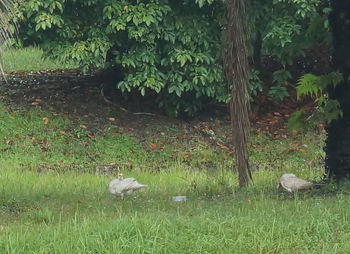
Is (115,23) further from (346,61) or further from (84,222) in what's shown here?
(84,222)

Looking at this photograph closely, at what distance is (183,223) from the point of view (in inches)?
227

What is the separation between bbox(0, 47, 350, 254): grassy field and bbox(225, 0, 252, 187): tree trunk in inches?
29.5

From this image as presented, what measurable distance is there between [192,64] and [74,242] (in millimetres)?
8036

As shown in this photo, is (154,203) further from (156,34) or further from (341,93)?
(156,34)

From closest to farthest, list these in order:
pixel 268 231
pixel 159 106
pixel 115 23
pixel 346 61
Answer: pixel 268 231 → pixel 346 61 → pixel 115 23 → pixel 159 106

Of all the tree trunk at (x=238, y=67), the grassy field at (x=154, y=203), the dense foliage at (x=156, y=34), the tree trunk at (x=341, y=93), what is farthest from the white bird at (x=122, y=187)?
the dense foliage at (x=156, y=34)

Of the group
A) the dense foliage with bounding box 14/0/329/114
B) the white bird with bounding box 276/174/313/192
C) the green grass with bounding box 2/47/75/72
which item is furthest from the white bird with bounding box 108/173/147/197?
the green grass with bounding box 2/47/75/72

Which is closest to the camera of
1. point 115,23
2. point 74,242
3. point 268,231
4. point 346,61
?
point 74,242

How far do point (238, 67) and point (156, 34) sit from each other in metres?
5.52

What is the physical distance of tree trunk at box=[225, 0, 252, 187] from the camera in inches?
293

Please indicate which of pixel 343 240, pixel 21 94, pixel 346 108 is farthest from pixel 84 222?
pixel 21 94

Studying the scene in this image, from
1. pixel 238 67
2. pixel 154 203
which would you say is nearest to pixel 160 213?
pixel 154 203

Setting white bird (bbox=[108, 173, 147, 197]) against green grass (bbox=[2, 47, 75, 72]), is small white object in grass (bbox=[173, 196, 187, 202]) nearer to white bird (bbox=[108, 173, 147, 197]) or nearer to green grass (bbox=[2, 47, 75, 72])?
white bird (bbox=[108, 173, 147, 197])

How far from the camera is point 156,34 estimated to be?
1279cm
